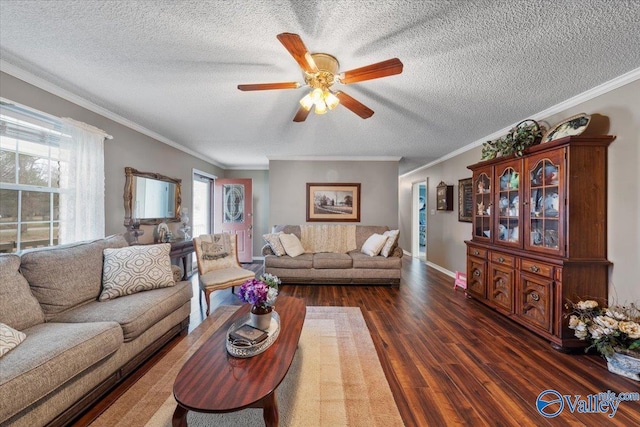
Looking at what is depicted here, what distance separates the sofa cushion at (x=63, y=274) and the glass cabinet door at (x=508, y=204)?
4.20 m

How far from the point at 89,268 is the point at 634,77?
482cm

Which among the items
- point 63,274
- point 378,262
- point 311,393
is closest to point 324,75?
point 311,393

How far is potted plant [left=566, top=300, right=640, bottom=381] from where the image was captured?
5.96 feet

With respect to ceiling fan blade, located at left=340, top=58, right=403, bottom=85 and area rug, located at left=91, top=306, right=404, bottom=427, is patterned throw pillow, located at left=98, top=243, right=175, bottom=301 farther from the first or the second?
ceiling fan blade, located at left=340, top=58, right=403, bottom=85

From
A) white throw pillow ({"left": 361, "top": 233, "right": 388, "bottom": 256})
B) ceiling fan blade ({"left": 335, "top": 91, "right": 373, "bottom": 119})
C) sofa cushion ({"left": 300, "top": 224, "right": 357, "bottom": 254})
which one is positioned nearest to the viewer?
ceiling fan blade ({"left": 335, "top": 91, "right": 373, "bottom": 119})

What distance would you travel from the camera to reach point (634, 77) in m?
2.02

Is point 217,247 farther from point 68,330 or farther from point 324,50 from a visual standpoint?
point 324,50

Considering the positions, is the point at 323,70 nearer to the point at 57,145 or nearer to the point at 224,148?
the point at 57,145

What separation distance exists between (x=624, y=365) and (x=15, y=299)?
4.34m

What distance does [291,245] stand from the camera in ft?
14.0

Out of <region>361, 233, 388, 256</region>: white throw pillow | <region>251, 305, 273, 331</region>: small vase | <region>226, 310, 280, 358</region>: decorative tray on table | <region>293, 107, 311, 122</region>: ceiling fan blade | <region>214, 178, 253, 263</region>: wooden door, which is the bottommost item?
<region>226, 310, 280, 358</region>: decorative tray on table

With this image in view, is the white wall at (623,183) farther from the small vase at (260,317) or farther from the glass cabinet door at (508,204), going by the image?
the small vase at (260,317)

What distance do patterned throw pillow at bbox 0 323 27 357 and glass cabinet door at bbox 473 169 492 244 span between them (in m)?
4.29

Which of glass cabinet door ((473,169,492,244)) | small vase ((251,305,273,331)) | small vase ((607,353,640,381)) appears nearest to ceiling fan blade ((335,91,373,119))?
small vase ((251,305,273,331))
